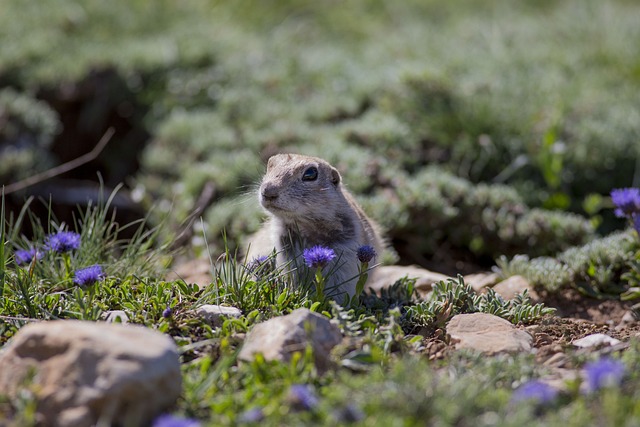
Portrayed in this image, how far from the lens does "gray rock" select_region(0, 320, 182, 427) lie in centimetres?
294

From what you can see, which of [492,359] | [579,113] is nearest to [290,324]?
[492,359]

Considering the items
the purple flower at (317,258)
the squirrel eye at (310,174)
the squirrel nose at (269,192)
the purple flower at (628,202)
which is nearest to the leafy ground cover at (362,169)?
the purple flower at (317,258)

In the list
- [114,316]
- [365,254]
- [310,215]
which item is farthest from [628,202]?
[114,316]

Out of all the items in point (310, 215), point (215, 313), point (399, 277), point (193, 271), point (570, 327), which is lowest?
point (193, 271)

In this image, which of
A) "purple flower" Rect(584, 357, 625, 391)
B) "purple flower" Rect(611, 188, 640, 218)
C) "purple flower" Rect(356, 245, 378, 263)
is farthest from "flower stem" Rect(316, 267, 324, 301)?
"purple flower" Rect(611, 188, 640, 218)

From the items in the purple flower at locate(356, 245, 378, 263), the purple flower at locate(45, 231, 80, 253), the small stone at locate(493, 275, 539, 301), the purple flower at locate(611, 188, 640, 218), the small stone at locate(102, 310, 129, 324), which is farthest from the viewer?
the small stone at locate(493, 275, 539, 301)

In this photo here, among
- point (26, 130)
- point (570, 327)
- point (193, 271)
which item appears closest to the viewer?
point (570, 327)

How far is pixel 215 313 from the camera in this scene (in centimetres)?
399

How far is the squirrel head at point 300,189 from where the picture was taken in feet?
15.7

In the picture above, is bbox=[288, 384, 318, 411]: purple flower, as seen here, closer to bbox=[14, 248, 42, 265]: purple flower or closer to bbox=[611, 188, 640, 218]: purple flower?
bbox=[14, 248, 42, 265]: purple flower

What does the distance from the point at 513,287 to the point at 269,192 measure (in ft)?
5.69

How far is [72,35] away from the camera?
375 inches

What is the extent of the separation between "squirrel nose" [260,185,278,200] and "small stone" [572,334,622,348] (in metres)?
1.83

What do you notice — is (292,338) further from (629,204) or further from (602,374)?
(629,204)
